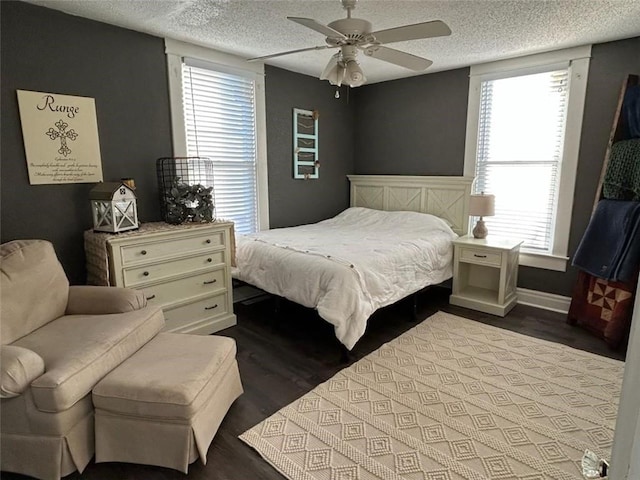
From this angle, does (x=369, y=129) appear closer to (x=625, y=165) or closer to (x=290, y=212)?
(x=290, y=212)

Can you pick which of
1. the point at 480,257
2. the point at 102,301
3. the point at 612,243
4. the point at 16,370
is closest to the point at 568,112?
the point at 612,243

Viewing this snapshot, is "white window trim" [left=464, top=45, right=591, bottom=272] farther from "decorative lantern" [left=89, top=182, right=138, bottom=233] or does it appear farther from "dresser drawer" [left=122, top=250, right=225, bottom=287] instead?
"decorative lantern" [left=89, top=182, right=138, bottom=233]

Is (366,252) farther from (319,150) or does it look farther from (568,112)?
(568,112)

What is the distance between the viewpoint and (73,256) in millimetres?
2879

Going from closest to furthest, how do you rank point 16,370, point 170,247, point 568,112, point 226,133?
1. point 16,370
2. point 170,247
3. point 568,112
4. point 226,133

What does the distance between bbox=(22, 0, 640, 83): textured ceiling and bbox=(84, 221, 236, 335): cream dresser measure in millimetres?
1567

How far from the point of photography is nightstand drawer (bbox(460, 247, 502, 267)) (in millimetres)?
3621

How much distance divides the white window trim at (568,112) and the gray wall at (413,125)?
136mm

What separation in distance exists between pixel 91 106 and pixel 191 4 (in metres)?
1.11

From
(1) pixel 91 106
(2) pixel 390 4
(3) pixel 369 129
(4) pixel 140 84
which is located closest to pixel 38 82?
(1) pixel 91 106

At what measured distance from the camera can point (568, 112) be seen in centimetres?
354

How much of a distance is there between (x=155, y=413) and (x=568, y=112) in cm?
412

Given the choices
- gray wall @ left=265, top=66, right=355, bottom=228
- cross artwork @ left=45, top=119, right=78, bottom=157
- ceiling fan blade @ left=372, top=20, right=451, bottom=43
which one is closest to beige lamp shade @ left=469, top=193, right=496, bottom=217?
gray wall @ left=265, top=66, right=355, bottom=228

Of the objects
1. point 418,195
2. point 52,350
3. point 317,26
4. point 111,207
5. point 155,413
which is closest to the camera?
point 155,413
